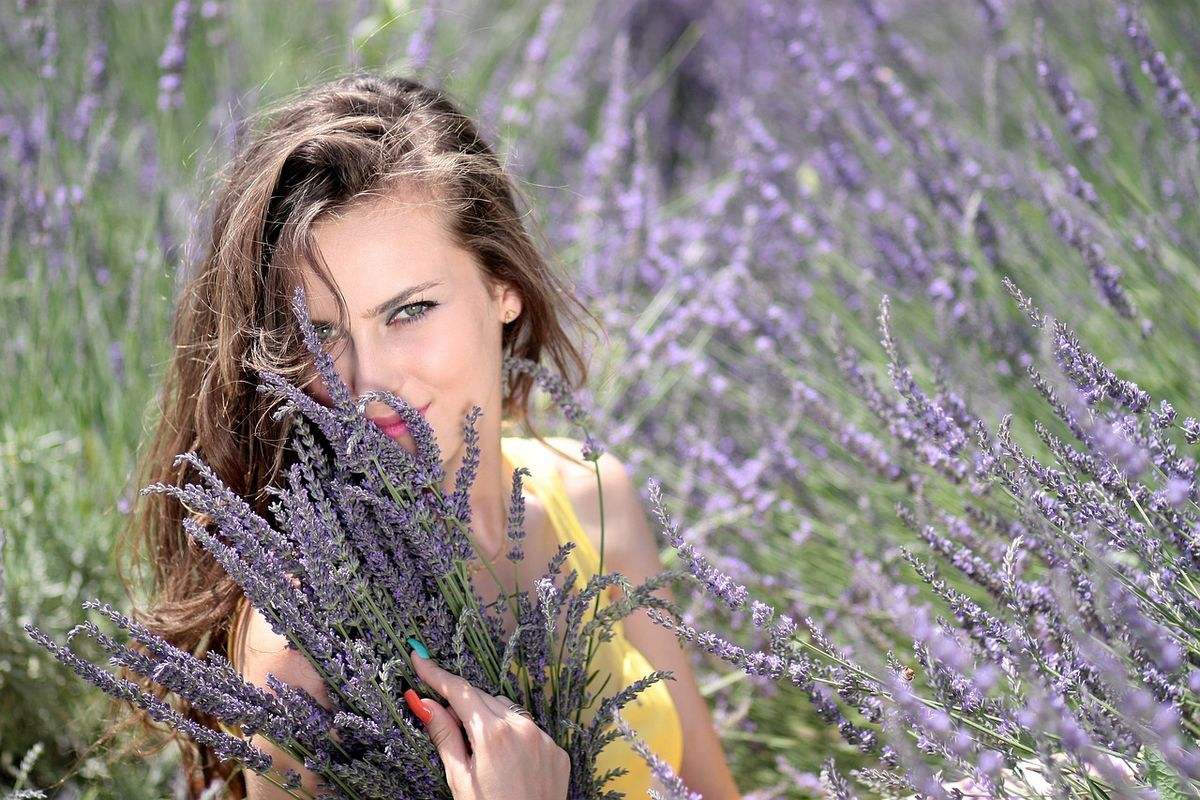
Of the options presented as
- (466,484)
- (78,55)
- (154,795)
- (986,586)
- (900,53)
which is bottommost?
(154,795)

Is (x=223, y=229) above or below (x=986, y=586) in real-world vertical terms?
above

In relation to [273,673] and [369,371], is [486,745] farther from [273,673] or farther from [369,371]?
[369,371]

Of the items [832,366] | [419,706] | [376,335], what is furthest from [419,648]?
[832,366]

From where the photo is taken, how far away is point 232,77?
2717 mm

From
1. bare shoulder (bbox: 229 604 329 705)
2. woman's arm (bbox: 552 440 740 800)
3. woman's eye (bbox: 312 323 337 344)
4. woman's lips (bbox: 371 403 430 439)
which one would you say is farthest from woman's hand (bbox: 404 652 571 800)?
woman's arm (bbox: 552 440 740 800)

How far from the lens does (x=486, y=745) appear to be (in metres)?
1.12

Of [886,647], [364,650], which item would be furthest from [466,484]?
[886,647]

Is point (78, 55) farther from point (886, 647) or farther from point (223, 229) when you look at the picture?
point (886, 647)

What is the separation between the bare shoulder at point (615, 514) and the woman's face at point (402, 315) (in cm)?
40

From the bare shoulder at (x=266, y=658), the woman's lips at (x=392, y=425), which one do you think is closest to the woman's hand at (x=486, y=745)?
the bare shoulder at (x=266, y=658)

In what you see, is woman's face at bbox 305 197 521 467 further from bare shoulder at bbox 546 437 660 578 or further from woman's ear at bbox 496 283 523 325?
bare shoulder at bbox 546 437 660 578

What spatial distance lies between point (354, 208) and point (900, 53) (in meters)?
1.47

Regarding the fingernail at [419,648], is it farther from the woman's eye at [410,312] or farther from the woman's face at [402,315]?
the woman's eye at [410,312]

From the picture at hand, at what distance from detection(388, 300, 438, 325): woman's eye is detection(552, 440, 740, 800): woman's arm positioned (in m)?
0.53
